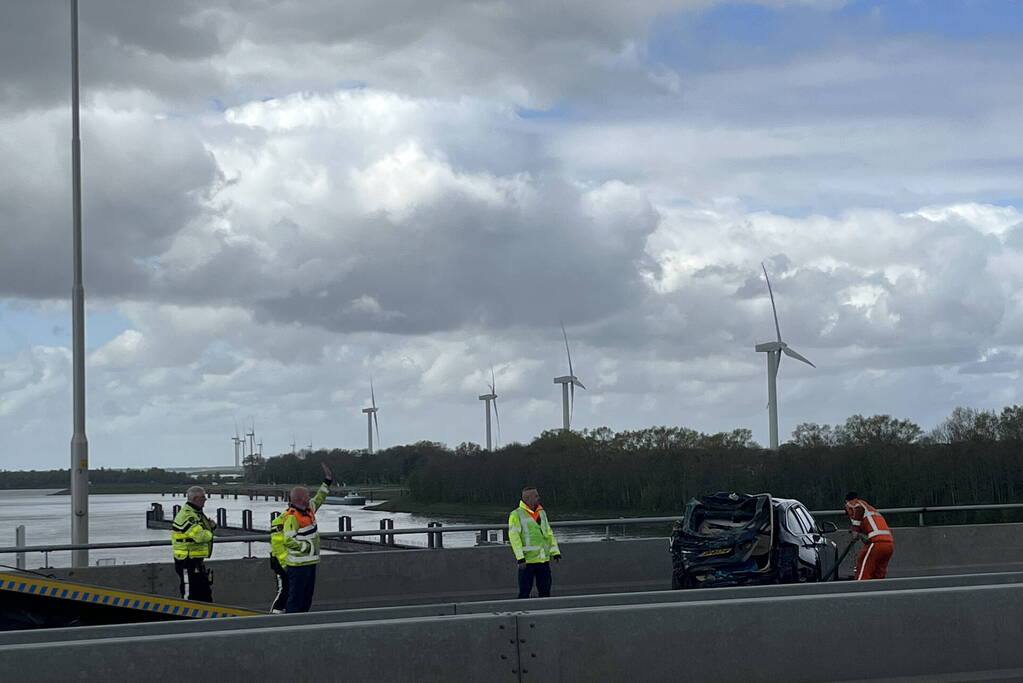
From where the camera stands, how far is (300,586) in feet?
44.0

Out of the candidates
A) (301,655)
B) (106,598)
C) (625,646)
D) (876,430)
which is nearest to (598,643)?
(625,646)

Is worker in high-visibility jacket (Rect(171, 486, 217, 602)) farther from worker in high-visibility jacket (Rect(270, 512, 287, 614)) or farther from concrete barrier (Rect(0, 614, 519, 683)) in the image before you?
concrete barrier (Rect(0, 614, 519, 683))

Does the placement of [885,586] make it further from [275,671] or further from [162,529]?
[162,529]

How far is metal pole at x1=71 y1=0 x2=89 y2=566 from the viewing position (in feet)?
62.2

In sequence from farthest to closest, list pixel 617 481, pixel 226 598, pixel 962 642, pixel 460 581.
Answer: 1. pixel 617 481
2. pixel 460 581
3. pixel 226 598
4. pixel 962 642

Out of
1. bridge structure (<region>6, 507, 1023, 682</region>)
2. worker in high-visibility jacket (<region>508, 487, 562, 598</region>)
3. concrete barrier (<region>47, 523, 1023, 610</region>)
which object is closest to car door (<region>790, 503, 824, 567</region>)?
worker in high-visibility jacket (<region>508, 487, 562, 598</region>)

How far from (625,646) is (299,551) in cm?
630

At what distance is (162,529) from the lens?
307 feet

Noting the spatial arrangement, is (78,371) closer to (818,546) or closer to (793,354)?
(818,546)

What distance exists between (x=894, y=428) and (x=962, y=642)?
115 m

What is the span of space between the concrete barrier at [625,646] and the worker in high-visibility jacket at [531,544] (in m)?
7.31

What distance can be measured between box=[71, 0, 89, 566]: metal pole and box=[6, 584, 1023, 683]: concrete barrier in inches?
483

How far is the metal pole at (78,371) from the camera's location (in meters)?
19.0

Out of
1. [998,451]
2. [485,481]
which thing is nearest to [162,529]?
[485,481]
